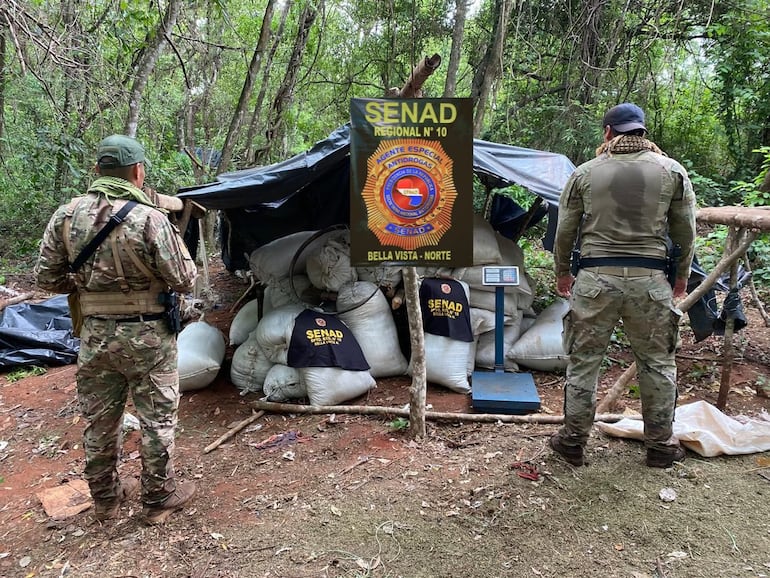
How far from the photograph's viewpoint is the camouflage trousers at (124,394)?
2.35 meters

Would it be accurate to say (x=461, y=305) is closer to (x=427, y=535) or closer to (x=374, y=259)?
(x=374, y=259)

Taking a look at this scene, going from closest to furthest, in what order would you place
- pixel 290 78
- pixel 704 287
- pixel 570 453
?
pixel 570 453
pixel 704 287
pixel 290 78

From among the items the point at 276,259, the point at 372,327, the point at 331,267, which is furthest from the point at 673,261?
the point at 276,259

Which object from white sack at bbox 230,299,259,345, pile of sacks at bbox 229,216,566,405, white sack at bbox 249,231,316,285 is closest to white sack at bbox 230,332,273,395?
pile of sacks at bbox 229,216,566,405

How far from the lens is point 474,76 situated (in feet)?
24.3

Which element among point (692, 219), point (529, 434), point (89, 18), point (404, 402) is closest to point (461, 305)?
point (404, 402)

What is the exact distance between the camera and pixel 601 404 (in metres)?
3.36

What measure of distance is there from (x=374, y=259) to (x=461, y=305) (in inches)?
59.6

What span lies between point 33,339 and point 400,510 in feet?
13.4

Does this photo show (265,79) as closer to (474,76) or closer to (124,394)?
(474,76)

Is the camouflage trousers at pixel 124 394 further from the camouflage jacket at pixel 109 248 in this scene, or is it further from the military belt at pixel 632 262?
the military belt at pixel 632 262

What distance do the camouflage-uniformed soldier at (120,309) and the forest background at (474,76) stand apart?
9.79 ft

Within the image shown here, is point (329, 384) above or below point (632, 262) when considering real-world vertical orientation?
below

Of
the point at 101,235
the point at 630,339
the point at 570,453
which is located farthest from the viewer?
the point at 570,453
